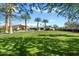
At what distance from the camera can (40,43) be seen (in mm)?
2055

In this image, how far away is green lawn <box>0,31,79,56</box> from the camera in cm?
202

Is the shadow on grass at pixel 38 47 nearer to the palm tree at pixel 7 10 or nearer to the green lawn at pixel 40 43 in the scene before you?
the green lawn at pixel 40 43

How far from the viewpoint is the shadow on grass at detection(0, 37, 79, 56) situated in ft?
6.59

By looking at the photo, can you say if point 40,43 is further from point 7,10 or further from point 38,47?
point 7,10

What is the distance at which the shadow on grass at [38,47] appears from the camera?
201cm

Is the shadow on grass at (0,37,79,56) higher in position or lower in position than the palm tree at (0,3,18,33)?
lower

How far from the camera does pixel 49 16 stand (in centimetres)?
206

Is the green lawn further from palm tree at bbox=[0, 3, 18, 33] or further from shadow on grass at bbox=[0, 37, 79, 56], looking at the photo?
palm tree at bbox=[0, 3, 18, 33]

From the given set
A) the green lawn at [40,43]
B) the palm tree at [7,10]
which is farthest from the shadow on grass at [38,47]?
the palm tree at [7,10]

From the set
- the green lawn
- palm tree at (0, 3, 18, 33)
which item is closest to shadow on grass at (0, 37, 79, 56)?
the green lawn

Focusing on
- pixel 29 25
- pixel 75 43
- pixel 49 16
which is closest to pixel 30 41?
pixel 29 25

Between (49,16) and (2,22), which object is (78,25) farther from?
(2,22)

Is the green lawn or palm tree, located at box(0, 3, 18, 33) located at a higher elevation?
palm tree, located at box(0, 3, 18, 33)

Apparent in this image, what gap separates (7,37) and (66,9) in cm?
66
